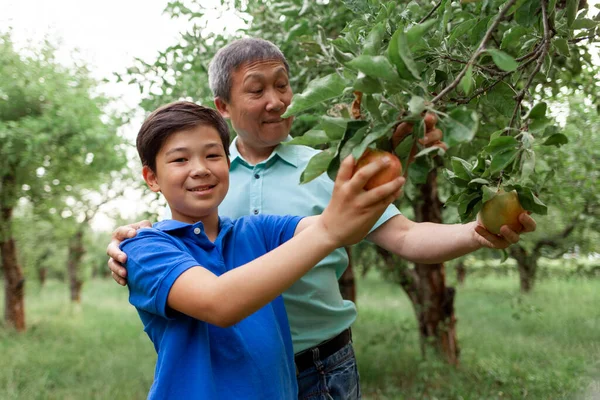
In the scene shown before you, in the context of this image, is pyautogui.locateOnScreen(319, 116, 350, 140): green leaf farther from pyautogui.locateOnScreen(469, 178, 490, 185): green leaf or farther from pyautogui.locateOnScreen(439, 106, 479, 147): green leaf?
pyautogui.locateOnScreen(469, 178, 490, 185): green leaf

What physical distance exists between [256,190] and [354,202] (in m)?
1.13

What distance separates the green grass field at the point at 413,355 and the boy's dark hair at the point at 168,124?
138 inches

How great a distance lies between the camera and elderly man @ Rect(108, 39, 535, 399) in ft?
6.91

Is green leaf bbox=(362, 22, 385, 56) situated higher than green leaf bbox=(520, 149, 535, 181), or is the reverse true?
green leaf bbox=(362, 22, 385, 56)

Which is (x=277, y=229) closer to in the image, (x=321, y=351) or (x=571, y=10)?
(x=321, y=351)

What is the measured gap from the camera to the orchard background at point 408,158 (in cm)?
123

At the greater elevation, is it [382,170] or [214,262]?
[382,170]

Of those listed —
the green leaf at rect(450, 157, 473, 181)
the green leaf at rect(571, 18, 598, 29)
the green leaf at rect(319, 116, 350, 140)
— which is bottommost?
the green leaf at rect(450, 157, 473, 181)

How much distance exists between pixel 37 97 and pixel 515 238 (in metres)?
8.49

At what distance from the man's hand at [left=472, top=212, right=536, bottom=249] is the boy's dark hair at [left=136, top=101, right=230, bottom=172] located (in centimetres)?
82

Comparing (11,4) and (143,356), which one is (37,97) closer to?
(11,4)

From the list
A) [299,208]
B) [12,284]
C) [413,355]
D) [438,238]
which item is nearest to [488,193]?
[438,238]

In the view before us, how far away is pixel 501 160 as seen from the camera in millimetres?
1314

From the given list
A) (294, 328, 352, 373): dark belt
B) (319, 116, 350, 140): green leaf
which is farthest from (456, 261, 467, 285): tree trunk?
(319, 116, 350, 140): green leaf
